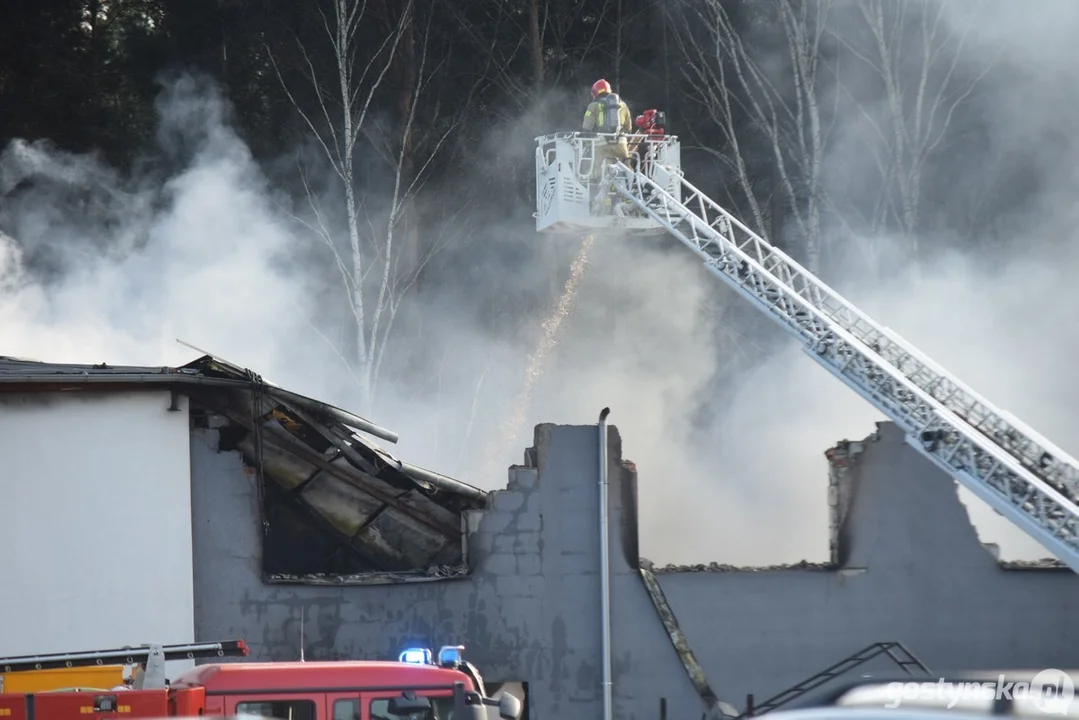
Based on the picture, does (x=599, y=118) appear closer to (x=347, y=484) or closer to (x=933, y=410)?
(x=347, y=484)

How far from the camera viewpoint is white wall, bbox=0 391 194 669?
44.0ft

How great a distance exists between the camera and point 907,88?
27734 mm

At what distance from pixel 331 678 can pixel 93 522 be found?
5.42 metres

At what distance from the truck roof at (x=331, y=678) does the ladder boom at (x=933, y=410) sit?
5897mm

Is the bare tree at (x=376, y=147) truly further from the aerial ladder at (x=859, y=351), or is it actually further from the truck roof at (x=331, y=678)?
the truck roof at (x=331, y=678)

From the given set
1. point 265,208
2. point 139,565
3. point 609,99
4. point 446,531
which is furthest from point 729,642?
point 265,208

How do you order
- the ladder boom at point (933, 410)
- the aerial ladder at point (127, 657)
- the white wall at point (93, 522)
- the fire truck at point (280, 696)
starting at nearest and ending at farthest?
the fire truck at point (280, 696) → the aerial ladder at point (127, 657) → the ladder boom at point (933, 410) → the white wall at point (93, 522)

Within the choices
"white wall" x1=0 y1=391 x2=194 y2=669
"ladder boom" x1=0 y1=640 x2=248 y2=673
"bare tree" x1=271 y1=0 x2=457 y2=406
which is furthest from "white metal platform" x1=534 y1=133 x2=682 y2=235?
"bare tree" x1=271 y1=0 x2=457 y2=406

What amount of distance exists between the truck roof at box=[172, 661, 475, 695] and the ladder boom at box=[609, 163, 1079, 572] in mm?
5897

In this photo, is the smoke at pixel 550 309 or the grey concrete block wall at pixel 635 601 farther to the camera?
the smoke at pixel 550 309

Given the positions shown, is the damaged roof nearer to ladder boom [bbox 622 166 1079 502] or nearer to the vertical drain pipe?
the vertical drain pipe

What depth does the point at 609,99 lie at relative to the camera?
1770 cm

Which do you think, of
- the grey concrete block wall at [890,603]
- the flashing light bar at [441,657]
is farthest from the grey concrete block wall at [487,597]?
the flashing light bar at [441,657]

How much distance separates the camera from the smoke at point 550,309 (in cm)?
2502
